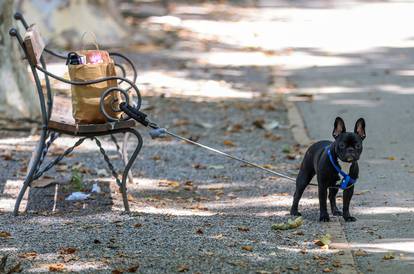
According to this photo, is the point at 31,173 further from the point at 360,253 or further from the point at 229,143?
the point at 229,143

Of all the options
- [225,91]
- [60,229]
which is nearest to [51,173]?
[60,229]

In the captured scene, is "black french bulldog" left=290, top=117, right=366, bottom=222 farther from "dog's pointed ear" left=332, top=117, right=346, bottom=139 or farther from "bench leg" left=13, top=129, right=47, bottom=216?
"bench leg" left=13, top=129, right=47, bottom=216

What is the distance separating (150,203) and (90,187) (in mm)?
701

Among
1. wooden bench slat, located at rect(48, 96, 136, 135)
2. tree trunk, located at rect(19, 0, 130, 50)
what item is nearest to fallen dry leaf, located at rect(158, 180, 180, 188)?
wooden bench slat, located at rect(48, 96, 136, 135)

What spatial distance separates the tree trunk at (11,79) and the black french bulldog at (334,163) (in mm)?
4859

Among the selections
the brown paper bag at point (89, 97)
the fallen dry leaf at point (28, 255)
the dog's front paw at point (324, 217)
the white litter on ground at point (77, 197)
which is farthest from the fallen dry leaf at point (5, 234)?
the dog's front paw at point (324, 217)

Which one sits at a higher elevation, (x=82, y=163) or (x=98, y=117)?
(x=98, y=117)

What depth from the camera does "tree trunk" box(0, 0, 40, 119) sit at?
37.4 ft

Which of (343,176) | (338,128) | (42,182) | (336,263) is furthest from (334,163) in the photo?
(42,182)

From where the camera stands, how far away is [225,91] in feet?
44.6

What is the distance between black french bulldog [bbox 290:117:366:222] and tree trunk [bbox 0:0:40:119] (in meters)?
4.86

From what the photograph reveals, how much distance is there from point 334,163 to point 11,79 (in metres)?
5.45

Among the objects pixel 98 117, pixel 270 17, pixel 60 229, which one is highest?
pixel 98 117

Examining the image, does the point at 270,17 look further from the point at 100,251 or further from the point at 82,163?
the point at 100,251
